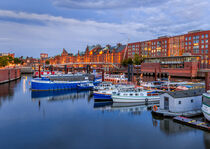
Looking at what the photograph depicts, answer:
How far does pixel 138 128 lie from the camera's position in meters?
26.6

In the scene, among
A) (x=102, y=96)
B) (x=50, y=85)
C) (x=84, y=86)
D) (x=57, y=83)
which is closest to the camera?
(x=102, y=96)

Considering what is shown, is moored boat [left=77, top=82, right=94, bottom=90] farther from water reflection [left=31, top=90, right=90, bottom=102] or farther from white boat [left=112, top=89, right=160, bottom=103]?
white boat [left=112, top=89, right=160, bottom=103]

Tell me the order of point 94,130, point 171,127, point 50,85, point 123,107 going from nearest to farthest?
point 171,127 → point 94,130 → point 123,107 → point 50,85

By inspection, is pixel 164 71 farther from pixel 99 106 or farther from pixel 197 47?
pixel 99 106

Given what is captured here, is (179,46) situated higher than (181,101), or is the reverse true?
(179,46)

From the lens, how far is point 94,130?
26.0 meters

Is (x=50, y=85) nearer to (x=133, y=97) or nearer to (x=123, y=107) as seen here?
(x=123, y=107)

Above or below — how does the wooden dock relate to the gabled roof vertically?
below

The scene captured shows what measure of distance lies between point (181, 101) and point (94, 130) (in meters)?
14.8

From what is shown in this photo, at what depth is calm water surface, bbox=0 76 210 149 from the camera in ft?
70.3

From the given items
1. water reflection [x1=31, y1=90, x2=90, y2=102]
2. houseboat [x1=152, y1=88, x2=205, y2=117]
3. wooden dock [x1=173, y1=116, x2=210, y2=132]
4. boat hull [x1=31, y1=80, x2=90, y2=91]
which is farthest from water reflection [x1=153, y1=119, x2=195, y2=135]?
boat hull [x1=31, y1=80, x2=90, y2=91]

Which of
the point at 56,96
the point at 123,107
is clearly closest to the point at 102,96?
the point at 123,107

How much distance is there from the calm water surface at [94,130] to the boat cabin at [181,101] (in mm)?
2687

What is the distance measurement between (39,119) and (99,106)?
13.5 metres
